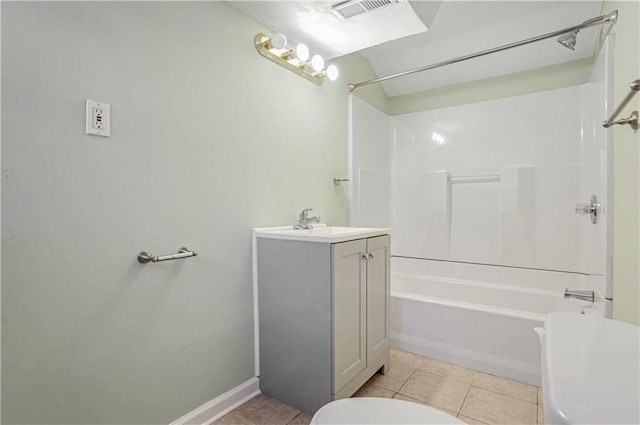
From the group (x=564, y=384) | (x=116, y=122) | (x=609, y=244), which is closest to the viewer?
(x=564, y=384)

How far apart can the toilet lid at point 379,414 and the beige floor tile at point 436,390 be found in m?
0.89

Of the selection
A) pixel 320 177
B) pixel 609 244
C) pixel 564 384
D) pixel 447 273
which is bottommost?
pixel 447 273

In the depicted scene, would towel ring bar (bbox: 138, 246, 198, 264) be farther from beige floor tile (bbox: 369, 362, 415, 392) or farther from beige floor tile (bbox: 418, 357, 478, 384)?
beige floor tile (bbox: 418, 357, 478, 384)

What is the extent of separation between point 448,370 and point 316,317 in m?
1.10

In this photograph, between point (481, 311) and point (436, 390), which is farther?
point (481, 311)

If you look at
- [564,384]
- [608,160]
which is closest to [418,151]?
[608,160]

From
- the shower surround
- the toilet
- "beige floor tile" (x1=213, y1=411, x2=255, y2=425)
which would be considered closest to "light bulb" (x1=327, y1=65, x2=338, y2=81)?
the shower surround

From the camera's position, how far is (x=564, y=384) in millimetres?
515

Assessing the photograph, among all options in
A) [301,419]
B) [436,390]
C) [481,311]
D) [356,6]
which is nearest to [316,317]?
[301,419]

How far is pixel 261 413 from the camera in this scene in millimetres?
1641

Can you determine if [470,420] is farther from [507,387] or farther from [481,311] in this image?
[481,311]

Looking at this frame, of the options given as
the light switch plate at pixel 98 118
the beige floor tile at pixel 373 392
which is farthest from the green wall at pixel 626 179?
the light switch plate at pixel 98 118

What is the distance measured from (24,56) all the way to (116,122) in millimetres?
304

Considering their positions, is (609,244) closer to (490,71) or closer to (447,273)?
(447,273)
